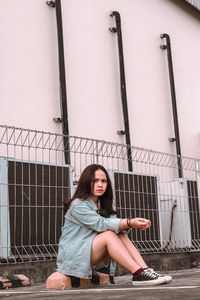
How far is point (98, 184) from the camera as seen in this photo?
3357 mm

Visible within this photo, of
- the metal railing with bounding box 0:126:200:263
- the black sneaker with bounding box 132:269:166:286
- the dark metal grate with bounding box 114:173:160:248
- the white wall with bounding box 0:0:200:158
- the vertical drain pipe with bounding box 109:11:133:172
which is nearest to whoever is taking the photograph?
the black sneaker with bounding box 132:269:166:286

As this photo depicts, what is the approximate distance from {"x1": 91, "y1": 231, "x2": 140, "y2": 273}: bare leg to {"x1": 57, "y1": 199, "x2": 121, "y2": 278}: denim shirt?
35 mm

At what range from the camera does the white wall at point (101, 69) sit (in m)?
5.53

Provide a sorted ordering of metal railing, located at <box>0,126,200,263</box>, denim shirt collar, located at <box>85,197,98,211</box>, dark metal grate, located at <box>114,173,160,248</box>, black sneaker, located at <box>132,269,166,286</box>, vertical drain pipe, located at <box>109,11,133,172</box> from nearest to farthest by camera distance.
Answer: black sneaker, located at <box>132,269,166,286</box>
denim shirt collar, located at <box>85,197,98,211</box>
metal railing, located at <box>0,126,200,263</box>
dark metal grate, located at <box>114,173,160,248</box>
vertical drain pipe, located at <box>109,11,133,172</box>

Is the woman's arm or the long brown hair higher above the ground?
the long brown hair

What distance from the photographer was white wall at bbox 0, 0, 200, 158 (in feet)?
18.1

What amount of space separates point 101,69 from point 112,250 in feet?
12.6

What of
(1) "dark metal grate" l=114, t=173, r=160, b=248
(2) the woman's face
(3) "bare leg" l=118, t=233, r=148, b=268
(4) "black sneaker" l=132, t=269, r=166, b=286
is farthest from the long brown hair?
(1) "dark metal grate" l=114, t=173, r=160, b=248

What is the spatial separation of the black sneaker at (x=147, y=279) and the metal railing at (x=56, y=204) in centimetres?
117

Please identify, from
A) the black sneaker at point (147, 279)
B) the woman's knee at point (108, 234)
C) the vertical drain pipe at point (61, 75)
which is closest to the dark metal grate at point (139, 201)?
the vertical drain pipe at point (61, 75)

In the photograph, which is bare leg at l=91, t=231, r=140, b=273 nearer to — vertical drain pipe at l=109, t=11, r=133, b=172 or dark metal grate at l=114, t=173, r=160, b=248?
dark metal grate at l=114, t=173, r=160, b=248

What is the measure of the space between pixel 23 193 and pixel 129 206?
1.21 m

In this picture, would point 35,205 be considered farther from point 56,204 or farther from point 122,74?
point 122,74

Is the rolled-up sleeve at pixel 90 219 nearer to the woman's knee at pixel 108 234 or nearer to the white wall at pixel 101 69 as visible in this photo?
the woman's knee at pixel 108 234
